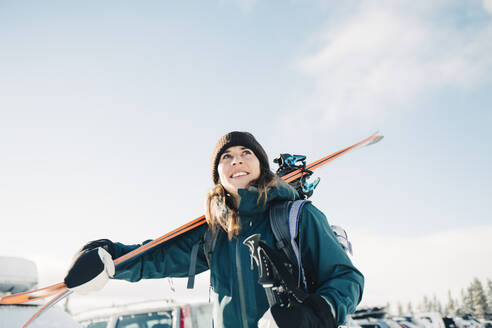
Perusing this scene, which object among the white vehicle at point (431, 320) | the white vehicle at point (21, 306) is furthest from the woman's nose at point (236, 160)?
the white vehicle at point (431, 320)

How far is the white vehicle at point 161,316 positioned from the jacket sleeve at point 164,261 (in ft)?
8.22

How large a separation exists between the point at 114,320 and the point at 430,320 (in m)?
17.1

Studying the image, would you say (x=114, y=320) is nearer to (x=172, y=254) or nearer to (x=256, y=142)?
(x=172, y=254)

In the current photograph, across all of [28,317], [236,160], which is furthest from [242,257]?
[28,317]

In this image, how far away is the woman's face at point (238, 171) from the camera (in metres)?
2.19

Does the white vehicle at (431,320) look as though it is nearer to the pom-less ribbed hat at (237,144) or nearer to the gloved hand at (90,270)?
the pom-less ribbed hat at (237,144)

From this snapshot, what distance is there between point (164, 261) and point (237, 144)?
3.35ft

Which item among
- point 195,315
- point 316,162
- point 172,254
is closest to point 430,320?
point 195,315

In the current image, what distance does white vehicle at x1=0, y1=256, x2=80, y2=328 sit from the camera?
2463 millimetres

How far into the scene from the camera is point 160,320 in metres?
4.48

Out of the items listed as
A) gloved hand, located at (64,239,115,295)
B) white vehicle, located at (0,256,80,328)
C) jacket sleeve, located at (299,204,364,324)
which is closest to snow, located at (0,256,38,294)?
white vehicle, located at (0,256,80,328)

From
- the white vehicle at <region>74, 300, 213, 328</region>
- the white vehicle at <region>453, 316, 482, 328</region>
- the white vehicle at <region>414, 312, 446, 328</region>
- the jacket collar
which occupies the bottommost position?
the white vehicle at <region>453, 316, 482, 328</region>

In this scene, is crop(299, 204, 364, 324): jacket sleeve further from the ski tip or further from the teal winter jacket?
the ski tip

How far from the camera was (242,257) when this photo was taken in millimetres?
1855
